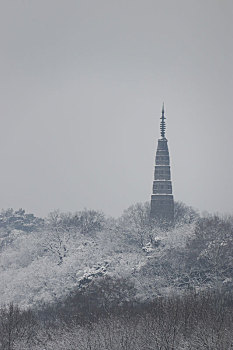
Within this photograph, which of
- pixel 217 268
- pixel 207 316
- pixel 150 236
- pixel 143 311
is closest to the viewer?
pixel 207 316

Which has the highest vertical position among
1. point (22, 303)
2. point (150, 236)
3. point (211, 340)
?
point (150, 236)

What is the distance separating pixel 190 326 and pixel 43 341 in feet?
54.6

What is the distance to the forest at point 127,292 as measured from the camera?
110 meters

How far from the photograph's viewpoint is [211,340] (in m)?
104

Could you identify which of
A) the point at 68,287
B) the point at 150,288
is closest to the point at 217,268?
the point at 150,288

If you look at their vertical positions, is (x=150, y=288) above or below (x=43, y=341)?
above

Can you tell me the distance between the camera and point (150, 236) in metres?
188

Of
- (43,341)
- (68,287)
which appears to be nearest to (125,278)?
(68,287)

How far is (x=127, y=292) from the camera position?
473 feet

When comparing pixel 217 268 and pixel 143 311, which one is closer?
pixel 143 311

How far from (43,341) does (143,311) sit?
12546 mm

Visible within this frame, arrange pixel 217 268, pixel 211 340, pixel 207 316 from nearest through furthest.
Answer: pixel 211 340
pixel 207 316
pixel 217 268

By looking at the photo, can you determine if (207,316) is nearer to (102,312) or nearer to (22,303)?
(102,312)

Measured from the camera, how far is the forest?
360ft
